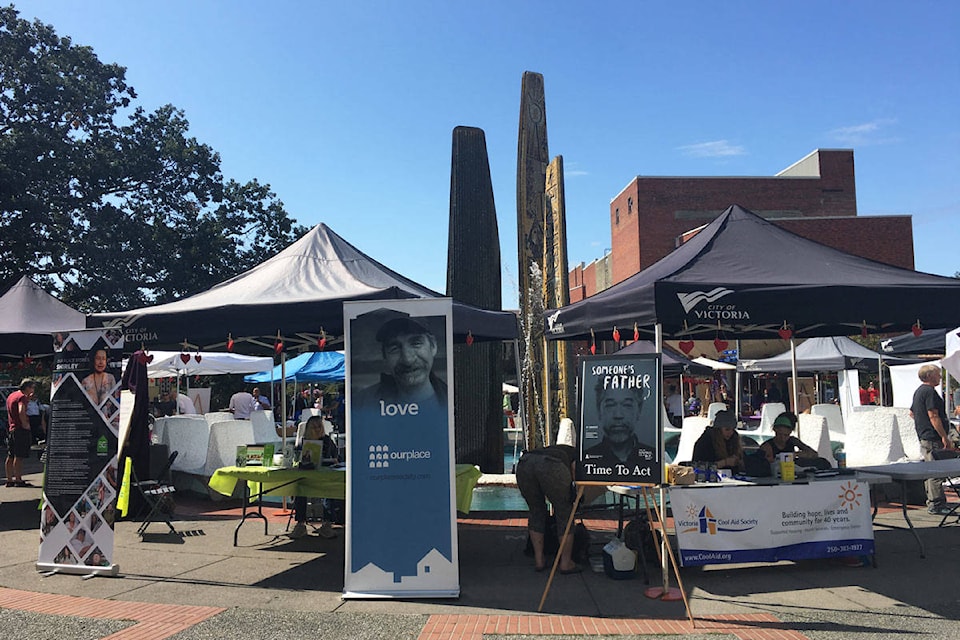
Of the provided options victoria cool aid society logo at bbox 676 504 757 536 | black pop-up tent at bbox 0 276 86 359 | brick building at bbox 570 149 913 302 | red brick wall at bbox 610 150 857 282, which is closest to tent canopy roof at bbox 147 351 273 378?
black pop-up tent at bbox 0 276 86 359

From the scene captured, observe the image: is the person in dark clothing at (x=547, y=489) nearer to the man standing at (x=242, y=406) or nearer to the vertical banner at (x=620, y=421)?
the vertical banner at (x=620, y=421)

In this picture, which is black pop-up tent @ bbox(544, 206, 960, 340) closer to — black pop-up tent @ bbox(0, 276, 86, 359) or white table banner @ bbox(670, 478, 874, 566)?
white table banner @ bbox(670, 478, 874, 566)

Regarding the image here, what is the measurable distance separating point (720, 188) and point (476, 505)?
3990cm

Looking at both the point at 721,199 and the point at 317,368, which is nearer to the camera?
the point at 317,368

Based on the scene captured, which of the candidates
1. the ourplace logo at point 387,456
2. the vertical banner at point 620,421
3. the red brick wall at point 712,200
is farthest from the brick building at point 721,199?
the ourplace logo at point 387,456

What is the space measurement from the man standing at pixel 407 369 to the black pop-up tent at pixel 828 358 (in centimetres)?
1347

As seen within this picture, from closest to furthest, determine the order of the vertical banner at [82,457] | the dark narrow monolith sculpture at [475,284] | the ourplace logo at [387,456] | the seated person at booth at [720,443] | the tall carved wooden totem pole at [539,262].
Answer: the ourplace logo at [387,456]
the vertical banner at [82,457]
the seated person at booth at [720,443]
the tall carved wooden totem pole at [539,262]
the dark narrow monolith sculpture at [475,284]

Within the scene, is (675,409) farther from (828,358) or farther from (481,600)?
(481,600)

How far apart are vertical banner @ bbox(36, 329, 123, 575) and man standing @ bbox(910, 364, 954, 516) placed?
9093 millimetres

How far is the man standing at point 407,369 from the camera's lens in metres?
6.01

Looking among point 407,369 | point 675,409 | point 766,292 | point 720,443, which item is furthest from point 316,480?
point 675,409

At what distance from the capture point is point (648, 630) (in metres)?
5.02

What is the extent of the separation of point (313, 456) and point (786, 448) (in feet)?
15.9

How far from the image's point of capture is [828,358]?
1814 centimetres
